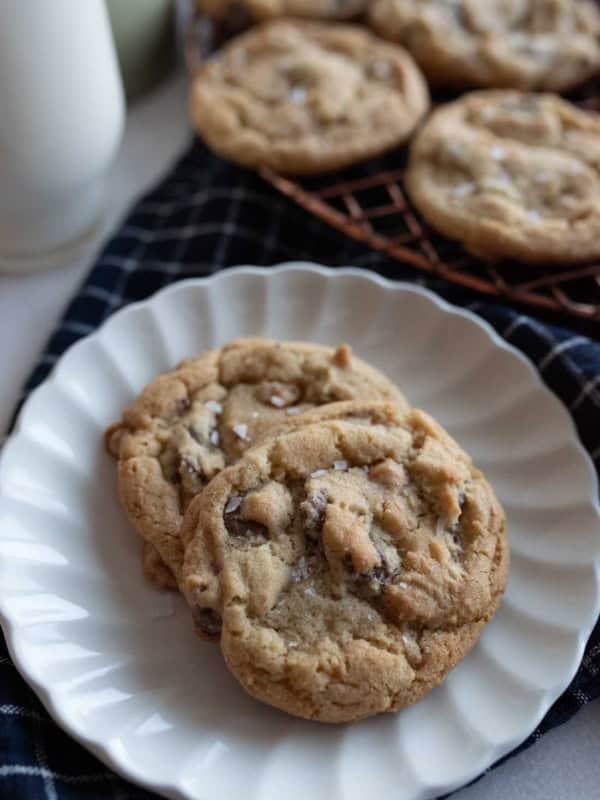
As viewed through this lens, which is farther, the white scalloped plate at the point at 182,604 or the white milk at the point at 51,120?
the white milk at the point at 51,120

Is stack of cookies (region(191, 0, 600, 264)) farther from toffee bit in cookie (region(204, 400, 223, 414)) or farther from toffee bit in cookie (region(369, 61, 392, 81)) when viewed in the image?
toffee bit in cookie (region(204, 400, 223, 414))

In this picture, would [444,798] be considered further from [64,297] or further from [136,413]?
[64,297]

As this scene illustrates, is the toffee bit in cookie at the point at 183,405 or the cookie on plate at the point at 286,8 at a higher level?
the cookie on plate at the point at 286,8

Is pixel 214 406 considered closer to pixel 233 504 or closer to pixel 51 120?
pixel 233 504

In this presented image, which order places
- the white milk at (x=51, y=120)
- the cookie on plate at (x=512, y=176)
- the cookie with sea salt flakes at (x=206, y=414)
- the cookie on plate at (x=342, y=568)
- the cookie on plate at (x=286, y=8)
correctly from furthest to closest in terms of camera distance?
the cookie on plate at (x=286, y=8), the cookie on plate at (x=512, y=176), the white milk at (x=51, y=120), the cookie with sea salt flakes at (x=206, y=414), the cookie on plate at (x=342, y=568)

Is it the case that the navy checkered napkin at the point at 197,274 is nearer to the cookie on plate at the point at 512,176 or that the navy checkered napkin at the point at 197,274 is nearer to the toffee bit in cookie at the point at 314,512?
the cookie on plate at the point at 512,176

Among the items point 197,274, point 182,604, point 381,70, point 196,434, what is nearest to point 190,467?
point 196,434

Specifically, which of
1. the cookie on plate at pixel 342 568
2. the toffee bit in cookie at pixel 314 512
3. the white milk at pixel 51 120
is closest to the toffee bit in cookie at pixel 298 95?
the white milk at pixel 51 120

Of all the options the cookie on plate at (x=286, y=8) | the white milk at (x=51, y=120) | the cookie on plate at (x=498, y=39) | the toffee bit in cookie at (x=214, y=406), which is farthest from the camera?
the cookie on plate at (x=286, y=8)

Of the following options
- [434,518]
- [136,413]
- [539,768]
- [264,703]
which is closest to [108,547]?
[136,413]
